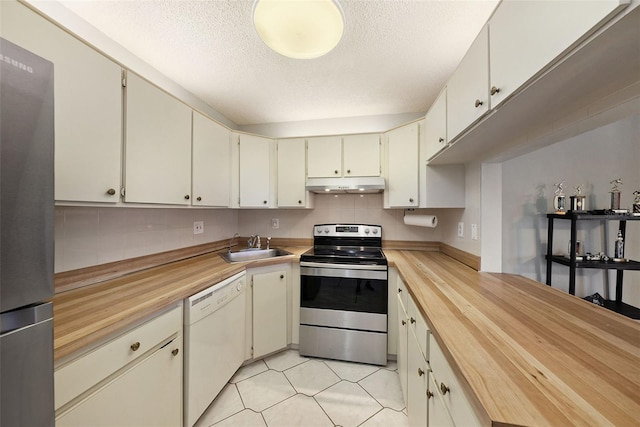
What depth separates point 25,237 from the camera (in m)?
0.48

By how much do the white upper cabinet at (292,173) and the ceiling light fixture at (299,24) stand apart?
1195 millimetres

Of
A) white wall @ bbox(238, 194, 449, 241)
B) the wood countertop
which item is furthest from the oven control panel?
the wood countertop

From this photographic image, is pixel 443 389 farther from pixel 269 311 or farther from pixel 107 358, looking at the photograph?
pixel 269 311

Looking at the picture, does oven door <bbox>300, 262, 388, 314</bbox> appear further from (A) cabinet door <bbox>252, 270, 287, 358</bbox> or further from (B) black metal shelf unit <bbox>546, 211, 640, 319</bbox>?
(B) black metal shelf unit <bbox>546, 211, 640, 319</bbox>

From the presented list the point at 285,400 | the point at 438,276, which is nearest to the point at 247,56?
the point at 438,276

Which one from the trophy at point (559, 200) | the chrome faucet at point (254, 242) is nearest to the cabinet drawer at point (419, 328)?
the trophy at point (559, 200)

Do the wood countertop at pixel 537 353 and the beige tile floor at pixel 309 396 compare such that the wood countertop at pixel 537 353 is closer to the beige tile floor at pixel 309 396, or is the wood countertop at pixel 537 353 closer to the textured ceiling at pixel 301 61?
the beige tile floor at pixel 309 396

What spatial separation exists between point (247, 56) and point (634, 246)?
120 inches

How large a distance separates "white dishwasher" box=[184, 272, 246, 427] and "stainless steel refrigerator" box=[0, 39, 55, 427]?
0.79m

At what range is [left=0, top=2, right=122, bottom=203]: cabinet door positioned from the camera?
2.81ft

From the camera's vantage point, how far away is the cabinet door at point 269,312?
6.34 feet

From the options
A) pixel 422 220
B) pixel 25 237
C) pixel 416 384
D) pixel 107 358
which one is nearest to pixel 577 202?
pixel 422 220

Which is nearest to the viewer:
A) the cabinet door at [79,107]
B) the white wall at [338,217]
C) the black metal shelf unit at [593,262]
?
the cabinet door at [79,107]

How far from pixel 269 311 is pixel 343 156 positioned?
5.41ft
